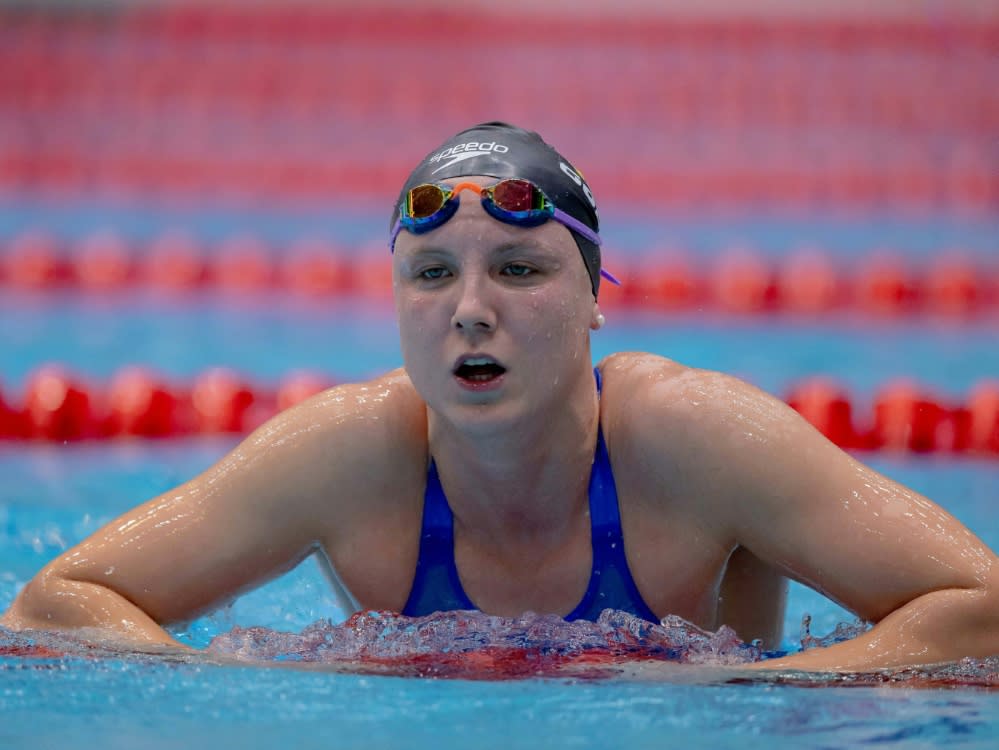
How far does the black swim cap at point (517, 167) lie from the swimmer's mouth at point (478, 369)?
0.93ft

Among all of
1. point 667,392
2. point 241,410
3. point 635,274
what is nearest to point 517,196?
point 667,392

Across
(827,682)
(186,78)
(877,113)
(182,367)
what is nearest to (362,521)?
(827,682)

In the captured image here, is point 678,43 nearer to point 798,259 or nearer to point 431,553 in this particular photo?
point 798,259

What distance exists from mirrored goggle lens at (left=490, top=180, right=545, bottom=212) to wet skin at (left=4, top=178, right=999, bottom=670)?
40 millimetres

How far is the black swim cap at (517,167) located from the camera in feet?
7.56

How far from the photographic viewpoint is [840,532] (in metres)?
2.17

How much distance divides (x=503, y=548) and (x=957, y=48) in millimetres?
8517

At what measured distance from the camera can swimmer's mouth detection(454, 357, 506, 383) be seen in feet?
7.06

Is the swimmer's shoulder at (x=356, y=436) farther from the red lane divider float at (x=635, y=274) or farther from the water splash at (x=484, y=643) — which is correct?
the red lane divider float at (x=635, y=274)

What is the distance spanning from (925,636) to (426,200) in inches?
41.3

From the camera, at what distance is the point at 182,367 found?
6105 mm

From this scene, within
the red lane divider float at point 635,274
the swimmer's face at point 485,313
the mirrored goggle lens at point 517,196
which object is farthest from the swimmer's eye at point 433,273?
the red lane divider float at point 635,274

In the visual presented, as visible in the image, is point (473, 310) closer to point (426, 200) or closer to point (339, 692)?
point (426, 200)

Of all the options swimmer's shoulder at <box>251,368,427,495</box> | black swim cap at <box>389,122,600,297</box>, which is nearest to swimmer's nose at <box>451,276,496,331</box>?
black swim cap at <box>389,122,600,297</box>
